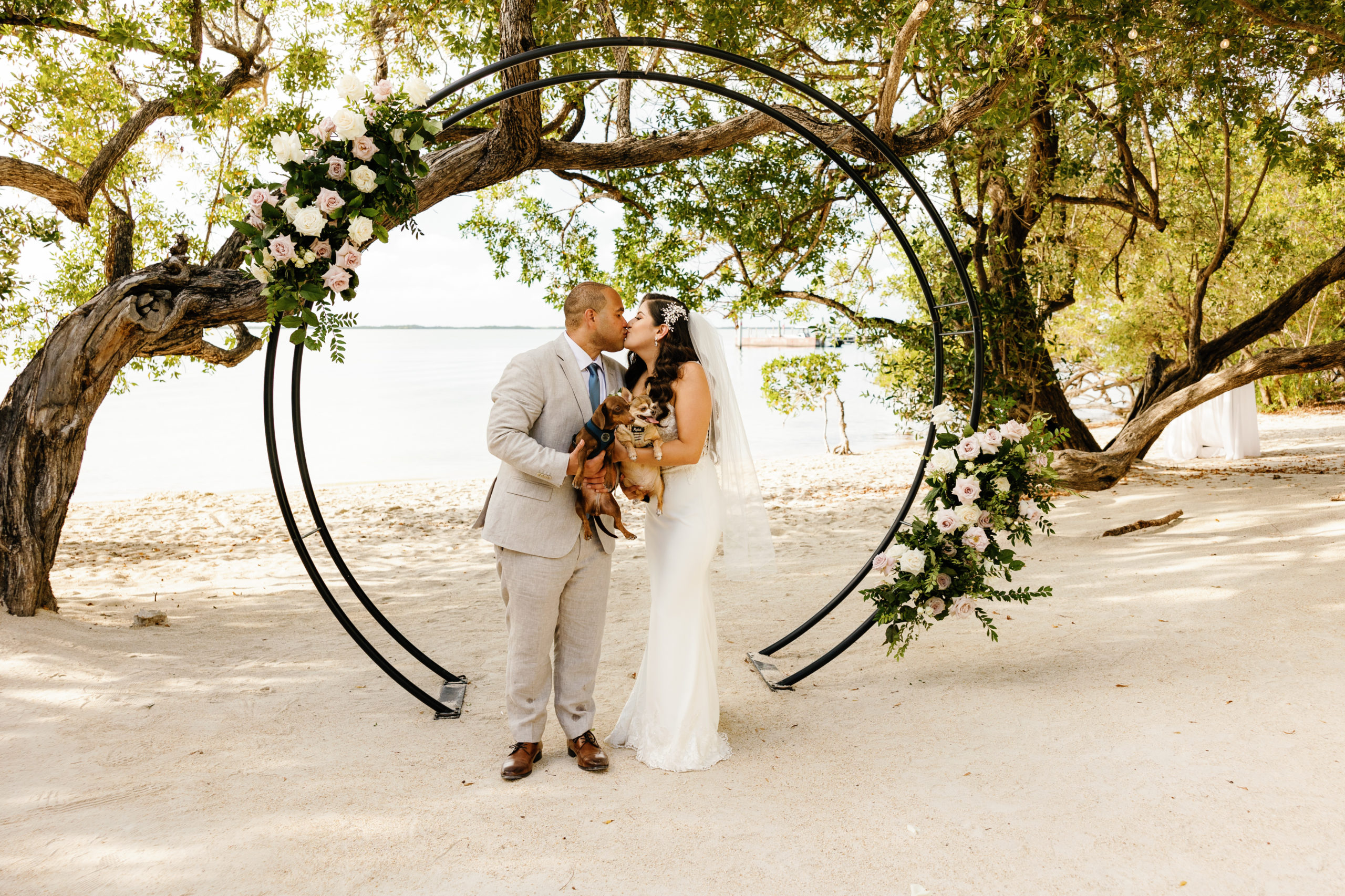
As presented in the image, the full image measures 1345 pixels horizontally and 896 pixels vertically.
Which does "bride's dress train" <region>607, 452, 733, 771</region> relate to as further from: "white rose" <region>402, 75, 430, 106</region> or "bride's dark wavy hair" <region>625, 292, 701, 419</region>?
"white rose" <region>402, 75, 430, 106</region>

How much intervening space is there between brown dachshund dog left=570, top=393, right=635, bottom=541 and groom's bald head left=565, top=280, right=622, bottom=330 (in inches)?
15.4

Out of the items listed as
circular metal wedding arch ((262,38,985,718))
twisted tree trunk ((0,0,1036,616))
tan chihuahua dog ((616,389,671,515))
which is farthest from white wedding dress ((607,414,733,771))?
twisted tree trunk ((0,0,1036,616))

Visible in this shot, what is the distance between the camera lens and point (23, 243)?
288 inches

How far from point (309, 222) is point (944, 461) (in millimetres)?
3112

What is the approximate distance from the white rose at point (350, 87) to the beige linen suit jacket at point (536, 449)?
4.09 ft

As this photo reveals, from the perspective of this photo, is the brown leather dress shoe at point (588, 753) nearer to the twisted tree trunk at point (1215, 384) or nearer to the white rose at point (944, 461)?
the white rose at point (944, 461)

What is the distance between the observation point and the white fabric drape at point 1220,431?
11719 mm

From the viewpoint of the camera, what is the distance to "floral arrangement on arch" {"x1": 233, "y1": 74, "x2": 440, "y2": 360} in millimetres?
3461

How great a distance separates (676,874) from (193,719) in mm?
2724

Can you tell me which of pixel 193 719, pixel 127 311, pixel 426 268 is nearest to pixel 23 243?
pixel 127 311

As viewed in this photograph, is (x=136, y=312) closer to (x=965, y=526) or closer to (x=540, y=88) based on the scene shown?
(x=540, y=88)

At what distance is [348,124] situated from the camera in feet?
11.4

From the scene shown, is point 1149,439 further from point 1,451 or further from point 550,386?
point 1,451

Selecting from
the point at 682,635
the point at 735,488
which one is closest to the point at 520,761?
the point at 682,635
